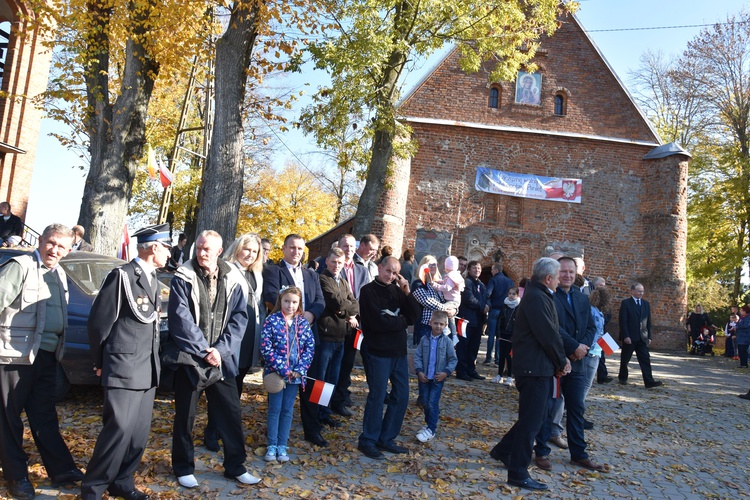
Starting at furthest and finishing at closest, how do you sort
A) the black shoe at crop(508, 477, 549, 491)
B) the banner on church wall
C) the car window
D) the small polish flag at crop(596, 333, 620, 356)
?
1. the banner on church wall
2. the small polish flag at crop(596, 333, 620, 356)
3. the car window
4. the black shoe at crop(508, 477, 549, 491)

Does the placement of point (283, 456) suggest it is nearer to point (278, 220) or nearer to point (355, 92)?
point (355, 92)

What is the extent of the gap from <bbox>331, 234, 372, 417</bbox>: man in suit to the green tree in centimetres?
521

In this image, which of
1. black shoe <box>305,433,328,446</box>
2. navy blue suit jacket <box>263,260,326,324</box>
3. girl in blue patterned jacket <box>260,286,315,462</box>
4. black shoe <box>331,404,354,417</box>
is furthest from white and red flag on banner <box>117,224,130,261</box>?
girl in blue patterned jacket <box>260,286,315,462</box>

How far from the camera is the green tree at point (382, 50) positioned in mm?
12344

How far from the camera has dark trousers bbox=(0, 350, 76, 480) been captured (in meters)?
4.21

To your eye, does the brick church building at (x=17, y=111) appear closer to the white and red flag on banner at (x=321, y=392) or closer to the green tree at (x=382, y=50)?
the green tree at (x=382, y=50)

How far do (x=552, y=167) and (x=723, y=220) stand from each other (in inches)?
412

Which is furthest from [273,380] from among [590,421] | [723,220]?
[723,220]

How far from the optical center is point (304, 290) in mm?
6062

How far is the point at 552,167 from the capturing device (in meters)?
20.7

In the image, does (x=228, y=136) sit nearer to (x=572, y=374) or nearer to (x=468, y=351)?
(x=468, y=351)

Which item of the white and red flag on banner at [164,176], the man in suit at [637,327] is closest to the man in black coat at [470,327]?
the man in suit at [637,327]

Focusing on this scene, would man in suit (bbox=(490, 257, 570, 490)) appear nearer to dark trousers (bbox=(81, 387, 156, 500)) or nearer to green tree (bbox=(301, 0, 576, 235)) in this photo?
dark trousers (bbox=(81, 387, 156, 500))

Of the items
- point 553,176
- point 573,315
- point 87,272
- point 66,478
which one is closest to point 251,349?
point 66,478
